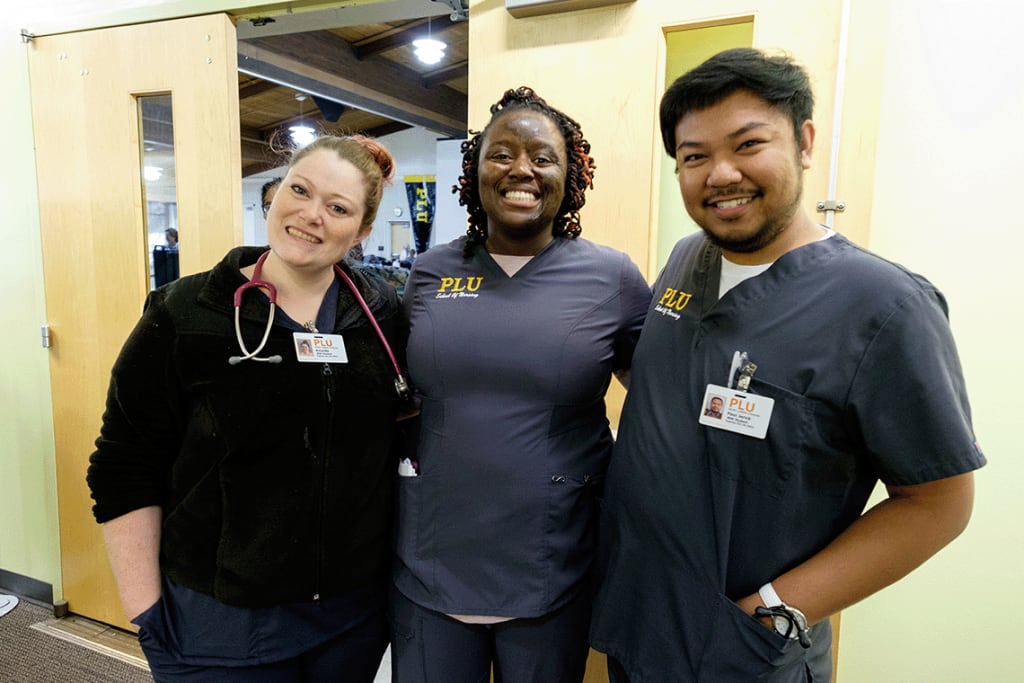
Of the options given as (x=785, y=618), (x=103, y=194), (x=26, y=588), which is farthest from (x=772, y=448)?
(x=26, y=588)

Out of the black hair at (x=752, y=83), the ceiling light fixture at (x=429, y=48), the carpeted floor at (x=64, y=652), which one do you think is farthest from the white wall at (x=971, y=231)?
the ceiling light fixture at (x=429, y=48)

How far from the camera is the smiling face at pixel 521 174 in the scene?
1241 millimetres

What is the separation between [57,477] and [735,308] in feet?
9.09

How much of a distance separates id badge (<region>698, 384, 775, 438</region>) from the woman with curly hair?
30cm

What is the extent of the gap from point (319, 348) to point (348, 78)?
14.3 ft

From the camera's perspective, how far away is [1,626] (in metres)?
2.46

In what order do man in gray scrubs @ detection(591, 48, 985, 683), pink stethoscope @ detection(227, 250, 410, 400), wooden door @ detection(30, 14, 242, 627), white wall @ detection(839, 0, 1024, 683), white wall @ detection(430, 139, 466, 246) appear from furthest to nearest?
white wall @ detection(430, 139, 466, 246)
wooden door @ detection(30, 14, 242, 627)
white wall @ detection(839, 0, 1024, 683)
pink stethoscope @ detection(227, 250, 410, 400)
man in gray scrubs @ detection(591, 48, 985, 683)

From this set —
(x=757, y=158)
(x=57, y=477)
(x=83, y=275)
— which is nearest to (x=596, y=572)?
(x=757, y=158)

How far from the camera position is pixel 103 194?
2.26 meters

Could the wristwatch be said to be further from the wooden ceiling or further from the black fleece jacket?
the wooden ceiling

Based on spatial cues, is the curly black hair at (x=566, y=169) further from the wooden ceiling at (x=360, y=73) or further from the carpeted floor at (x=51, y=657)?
the carpeted floor at (x=51, y=657)

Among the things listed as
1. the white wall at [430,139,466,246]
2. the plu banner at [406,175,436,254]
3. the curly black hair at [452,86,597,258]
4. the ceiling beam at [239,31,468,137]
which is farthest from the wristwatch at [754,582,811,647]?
the plu banner at [406,175,436,254]

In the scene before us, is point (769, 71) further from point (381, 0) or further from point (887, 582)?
point (381, 0)

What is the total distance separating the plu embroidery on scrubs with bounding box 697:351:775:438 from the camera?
0.92m
